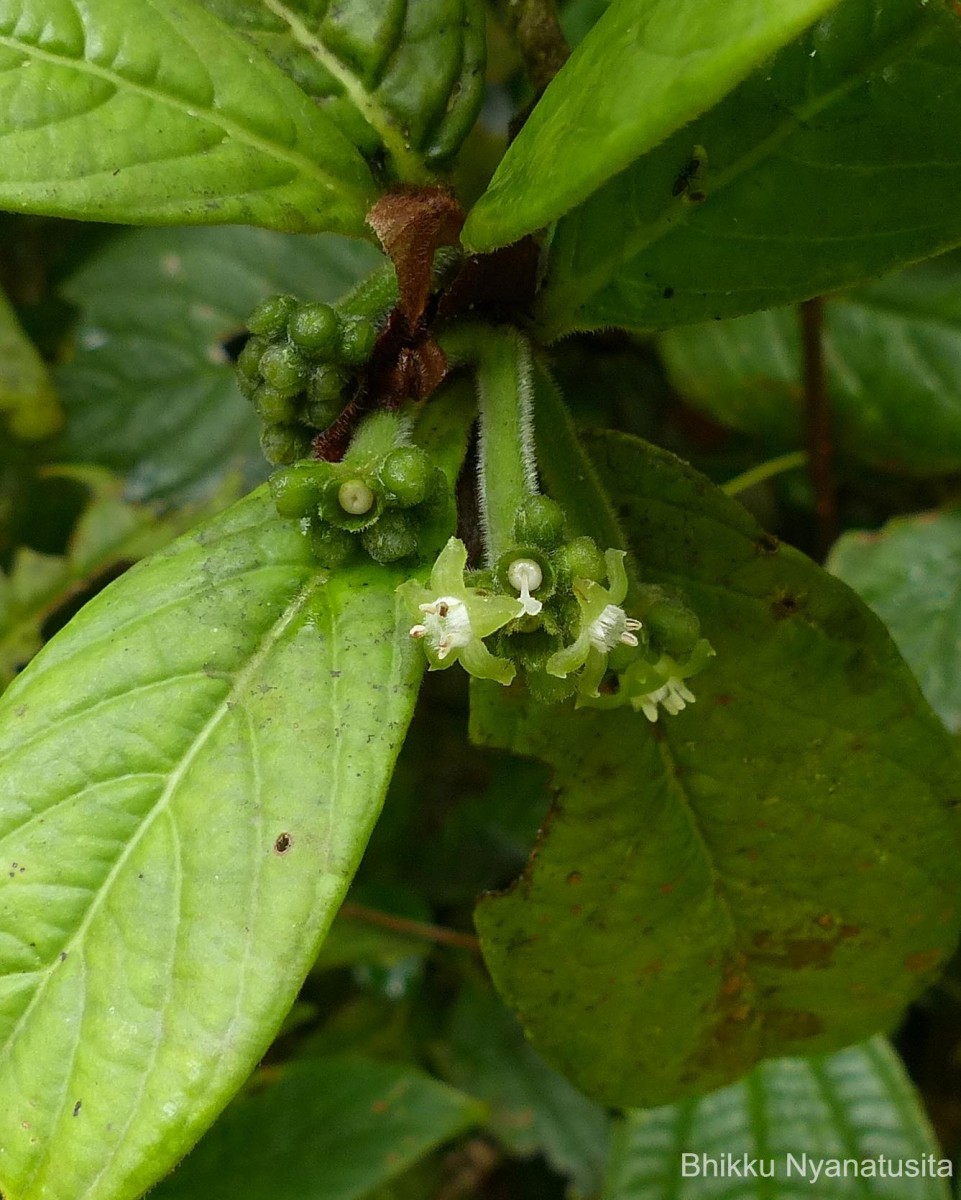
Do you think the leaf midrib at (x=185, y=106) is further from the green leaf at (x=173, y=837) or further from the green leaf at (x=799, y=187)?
the green leaf at (x=173, y=837)

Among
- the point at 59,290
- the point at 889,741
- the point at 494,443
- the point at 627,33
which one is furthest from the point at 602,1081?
the point at 59,290

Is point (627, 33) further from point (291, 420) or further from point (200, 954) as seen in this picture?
point (200, 954)

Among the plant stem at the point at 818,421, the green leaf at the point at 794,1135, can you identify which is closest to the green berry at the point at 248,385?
the plant stem at the point at 818,421

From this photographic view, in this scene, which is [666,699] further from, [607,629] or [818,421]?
[818,421]

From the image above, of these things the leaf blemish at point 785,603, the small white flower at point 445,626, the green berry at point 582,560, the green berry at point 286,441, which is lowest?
the leaf blemish at point 785,603

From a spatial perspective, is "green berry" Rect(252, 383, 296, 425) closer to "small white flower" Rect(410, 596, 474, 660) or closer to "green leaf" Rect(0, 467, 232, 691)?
"small white flower" Rect(410, 596, 474, 660)

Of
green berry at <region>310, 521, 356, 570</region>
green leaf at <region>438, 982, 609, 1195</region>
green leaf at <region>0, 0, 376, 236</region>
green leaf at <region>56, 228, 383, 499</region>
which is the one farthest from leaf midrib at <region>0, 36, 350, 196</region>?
green leaf at <region>438, 982, 609, 1195</region>
